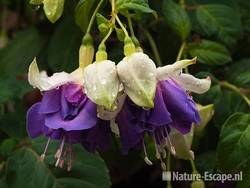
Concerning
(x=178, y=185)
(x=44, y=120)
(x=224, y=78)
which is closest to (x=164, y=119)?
(x=44, y=120)

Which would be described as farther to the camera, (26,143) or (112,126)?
(26,143)

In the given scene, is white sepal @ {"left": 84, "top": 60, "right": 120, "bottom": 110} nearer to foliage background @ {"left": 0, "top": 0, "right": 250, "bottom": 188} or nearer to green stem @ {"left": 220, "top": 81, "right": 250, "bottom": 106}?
foliage background @ {"left": 0, "top": 0, "right": 250, "bottom": 188}

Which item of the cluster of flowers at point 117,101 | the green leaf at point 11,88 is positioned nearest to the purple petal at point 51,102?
the cluster of flowers at point 117,101

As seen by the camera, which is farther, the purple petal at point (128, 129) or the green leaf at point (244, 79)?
the green leaf at point (244, 79)

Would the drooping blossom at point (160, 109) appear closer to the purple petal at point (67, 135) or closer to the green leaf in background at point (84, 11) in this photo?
the purple petal at point (67, 135)

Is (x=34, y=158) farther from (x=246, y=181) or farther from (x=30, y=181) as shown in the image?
(x=246, y=181)

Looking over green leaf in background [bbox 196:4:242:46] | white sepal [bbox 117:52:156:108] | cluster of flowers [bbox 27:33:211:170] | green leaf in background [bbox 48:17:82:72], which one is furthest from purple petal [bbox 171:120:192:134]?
green leaf in background [bbox 48:17:82:72]

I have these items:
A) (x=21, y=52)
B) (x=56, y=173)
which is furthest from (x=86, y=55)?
(x=21, y=52)

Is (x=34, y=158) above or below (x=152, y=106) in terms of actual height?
below
